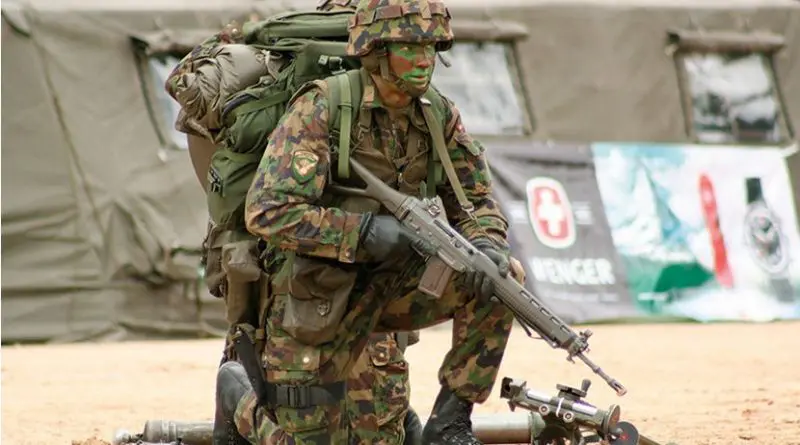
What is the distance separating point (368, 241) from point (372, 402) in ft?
2.78

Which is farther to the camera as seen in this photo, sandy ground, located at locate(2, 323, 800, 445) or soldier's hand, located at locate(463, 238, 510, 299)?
sandy ground, located at locate(2, 323, 800, 445)

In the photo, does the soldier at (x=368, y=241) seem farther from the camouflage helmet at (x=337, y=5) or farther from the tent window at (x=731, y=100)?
the tent window at (x=731, y=100)

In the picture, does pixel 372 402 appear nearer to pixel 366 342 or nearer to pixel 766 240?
pixel 366 342

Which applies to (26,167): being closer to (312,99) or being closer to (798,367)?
(798,367)

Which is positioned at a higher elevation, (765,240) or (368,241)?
(765,240)

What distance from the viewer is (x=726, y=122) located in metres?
16.3

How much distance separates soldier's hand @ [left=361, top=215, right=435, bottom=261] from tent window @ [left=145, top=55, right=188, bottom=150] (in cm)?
798

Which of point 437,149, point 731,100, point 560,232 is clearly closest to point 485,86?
point 560,232

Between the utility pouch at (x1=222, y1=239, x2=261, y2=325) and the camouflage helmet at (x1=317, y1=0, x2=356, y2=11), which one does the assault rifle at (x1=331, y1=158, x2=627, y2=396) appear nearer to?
the utility pouch at (x1=222, y1=239, x2=261, y2=325)

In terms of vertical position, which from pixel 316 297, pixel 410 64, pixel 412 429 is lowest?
pixel 412 429

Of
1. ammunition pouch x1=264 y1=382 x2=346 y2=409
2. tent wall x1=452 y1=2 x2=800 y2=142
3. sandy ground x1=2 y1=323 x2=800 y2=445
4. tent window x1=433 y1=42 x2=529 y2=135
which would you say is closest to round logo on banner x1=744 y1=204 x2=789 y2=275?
sandy ground x1=2 y1=323 x2=800 y2=445

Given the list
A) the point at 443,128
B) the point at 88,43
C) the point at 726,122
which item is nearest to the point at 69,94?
the point at 88,43

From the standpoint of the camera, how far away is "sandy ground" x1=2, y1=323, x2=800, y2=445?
939 cm

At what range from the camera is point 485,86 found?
607 inches
